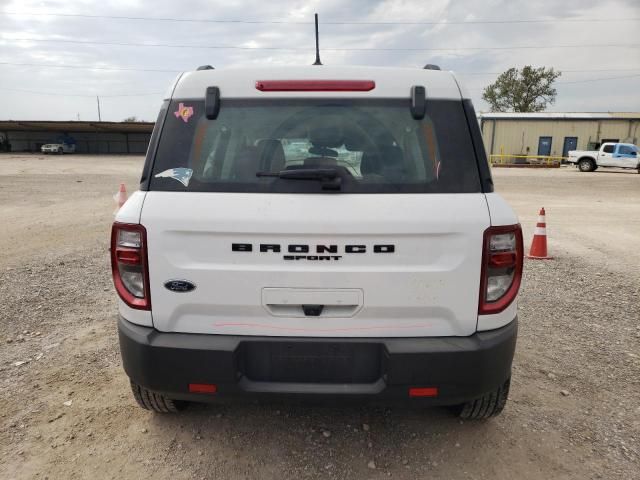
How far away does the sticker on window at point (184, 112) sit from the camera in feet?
7.38

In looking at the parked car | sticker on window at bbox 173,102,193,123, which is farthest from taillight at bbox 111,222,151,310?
the parked car

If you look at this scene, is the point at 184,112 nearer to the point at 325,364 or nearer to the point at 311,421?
the point at 325,364

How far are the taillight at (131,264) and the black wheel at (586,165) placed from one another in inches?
1298

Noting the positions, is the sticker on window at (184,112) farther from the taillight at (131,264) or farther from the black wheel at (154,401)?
the black wheel at (154,401)

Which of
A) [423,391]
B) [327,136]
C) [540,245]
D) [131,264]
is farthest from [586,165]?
[131,264]

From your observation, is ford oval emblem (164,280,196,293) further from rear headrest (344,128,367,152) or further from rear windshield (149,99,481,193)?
rear headrest (344,128,367,152)

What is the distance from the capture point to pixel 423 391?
6.98 ft

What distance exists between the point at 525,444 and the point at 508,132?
4099cm

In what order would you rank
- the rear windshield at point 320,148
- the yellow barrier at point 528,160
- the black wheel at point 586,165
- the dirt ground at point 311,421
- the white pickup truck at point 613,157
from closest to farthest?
the rear windshield at point 320,148 → the dirt ground at point 311,421 → the white pickup truck at point 613,157 → the black wheel at point 586,165 → the yellow barrier at point 528,160

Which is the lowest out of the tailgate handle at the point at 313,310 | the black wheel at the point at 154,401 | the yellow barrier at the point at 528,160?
the yellow barrier at the point at 528,160

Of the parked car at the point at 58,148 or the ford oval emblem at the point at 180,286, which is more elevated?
the ford oval emblem at the point at 180,286

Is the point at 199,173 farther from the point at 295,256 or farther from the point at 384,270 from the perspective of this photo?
the point at 384,270

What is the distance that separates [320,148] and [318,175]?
0.98 feet

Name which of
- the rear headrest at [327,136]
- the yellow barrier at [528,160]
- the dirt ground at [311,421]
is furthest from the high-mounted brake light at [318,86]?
the yellow barrier at [528,160]
